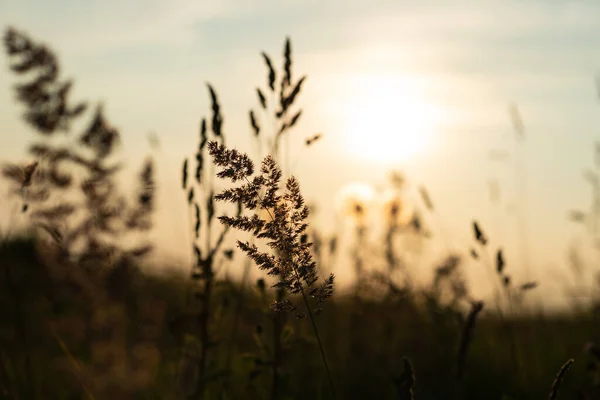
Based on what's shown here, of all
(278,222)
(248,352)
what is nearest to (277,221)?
(278,222)

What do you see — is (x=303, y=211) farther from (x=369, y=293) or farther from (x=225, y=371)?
(x=369, y=293)

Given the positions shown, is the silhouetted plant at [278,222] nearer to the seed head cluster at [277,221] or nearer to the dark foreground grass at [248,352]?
the seed head cluster at [277,221]

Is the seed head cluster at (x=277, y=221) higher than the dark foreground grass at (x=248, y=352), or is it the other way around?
the seed head cluster at (x=277, y=221)

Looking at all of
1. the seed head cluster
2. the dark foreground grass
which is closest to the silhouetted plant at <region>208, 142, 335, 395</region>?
the seed head cluster

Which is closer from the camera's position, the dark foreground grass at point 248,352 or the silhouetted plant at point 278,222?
the silhouetted plant at point 278,222

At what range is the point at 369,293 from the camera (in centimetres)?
517

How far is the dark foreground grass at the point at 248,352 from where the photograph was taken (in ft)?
10.1

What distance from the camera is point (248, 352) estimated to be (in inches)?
129

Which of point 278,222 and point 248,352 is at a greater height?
point 278,222

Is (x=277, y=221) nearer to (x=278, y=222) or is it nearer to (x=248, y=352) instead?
(x=278, y=222)

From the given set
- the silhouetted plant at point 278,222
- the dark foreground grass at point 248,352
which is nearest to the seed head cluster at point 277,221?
the silhouetted plant at point 278,222

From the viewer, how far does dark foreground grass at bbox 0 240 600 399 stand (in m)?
3.06

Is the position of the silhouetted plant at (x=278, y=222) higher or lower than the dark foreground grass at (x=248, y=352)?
higher

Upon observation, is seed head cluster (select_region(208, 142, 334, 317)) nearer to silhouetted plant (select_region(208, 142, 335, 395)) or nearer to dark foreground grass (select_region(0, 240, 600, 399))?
silhouetted plant (select_region(208, 142, 335, 395))
